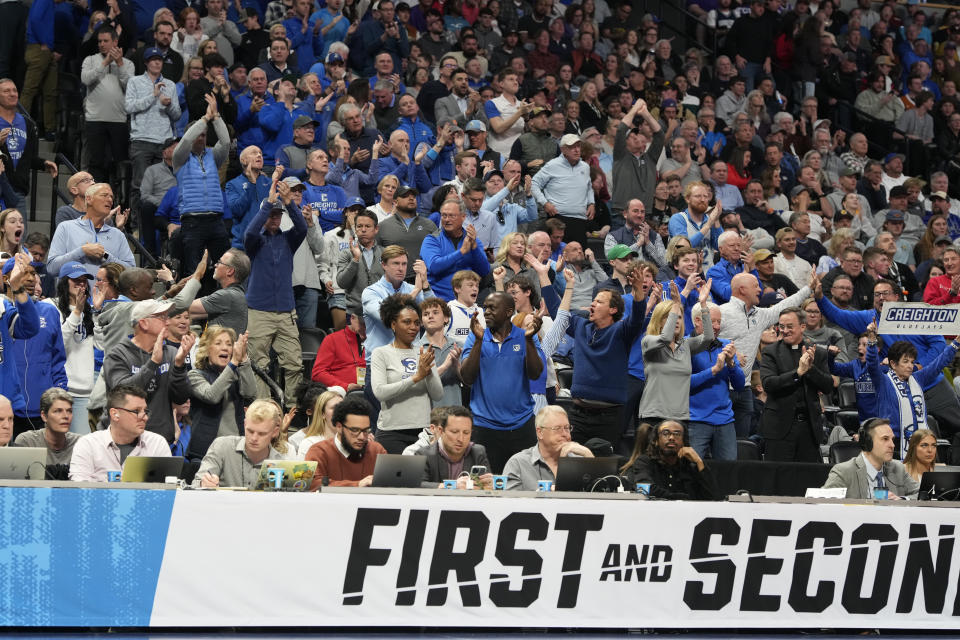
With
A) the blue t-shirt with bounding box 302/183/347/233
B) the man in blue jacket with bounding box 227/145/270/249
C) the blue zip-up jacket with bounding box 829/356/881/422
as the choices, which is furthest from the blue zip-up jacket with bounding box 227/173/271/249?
the blue zip-up jacket with bounding box 829/356/881/422

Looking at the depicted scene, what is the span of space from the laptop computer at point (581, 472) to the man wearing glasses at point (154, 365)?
2.71 meters

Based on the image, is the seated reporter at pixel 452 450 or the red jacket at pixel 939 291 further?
the red jacket at pixel 939 291

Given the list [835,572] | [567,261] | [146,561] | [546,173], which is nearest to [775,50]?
[546,173]

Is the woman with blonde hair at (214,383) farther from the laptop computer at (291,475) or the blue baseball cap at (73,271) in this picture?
the laptop computer at (291,475)

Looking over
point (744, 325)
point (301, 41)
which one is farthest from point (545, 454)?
point (301, 41)

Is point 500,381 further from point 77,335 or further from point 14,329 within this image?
point 14,329

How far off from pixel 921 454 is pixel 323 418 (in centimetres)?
431

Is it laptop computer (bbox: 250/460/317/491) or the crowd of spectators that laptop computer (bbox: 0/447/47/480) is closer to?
the crowd of spectators

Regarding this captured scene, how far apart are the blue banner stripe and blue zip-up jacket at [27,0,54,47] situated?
8.98 meters

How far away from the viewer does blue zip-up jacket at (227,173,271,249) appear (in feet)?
43.9

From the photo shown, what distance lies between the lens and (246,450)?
27.7 ft

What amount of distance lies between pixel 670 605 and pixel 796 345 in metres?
4.18

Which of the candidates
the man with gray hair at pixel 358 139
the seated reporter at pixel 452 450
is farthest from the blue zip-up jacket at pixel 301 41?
the seated reporter at pixel 452 450

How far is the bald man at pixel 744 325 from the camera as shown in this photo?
12047 millimetres
